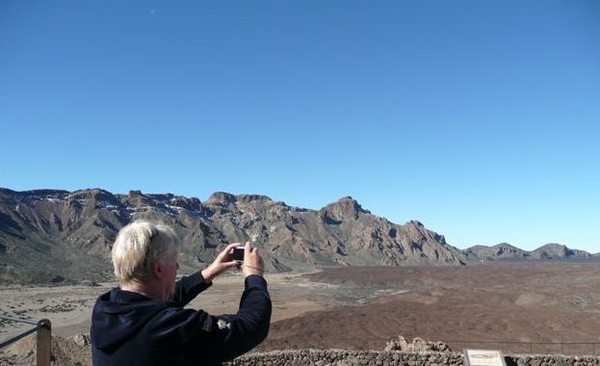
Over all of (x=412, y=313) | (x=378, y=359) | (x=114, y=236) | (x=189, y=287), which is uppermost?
(x=114, y=236)

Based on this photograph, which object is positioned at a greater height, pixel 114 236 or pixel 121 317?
pixel 114 236

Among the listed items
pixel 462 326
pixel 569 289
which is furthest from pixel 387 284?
pixel 462 326

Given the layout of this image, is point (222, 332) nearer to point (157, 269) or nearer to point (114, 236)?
Result: point (157, 269)

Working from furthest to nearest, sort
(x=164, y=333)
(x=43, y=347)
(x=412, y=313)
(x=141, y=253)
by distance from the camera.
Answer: (x=412, y=313)
(x=43, y=347)
(x=141, y=253)
(x=164, y=333)

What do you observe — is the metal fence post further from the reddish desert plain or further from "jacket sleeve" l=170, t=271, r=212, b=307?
the reddish desert plain

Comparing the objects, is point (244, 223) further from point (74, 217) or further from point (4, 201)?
point (4, 201)

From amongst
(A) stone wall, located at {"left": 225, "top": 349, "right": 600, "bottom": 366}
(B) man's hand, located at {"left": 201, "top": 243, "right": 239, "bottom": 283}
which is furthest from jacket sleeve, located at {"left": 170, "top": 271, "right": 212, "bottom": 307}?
(A) stone wall, located at {"left": 225, "top": 349, "right": 600, "bottom": 366}

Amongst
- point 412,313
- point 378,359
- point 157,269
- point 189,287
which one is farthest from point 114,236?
point 157,269
